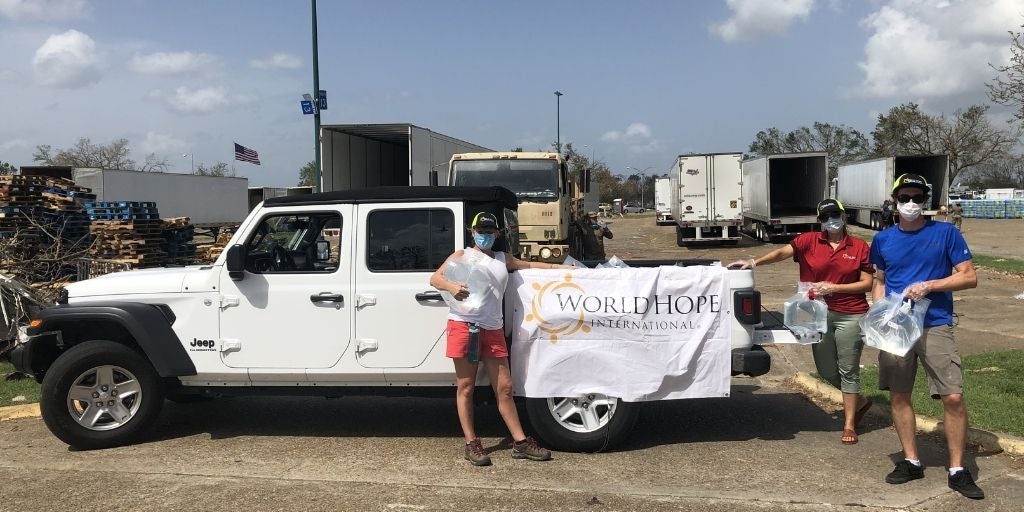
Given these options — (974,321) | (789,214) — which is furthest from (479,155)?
(789,214)

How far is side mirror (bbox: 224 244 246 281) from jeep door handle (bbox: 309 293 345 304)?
1.80 ft

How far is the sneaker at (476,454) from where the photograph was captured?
17.3 ft

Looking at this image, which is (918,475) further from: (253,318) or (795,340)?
(253,318)

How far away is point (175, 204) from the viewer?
28.6m

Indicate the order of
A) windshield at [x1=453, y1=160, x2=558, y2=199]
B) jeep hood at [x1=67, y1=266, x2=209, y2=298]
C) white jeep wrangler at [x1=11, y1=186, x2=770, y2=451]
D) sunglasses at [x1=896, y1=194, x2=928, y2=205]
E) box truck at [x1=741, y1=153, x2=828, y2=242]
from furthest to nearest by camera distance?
box truck at [x1=741, y1=153, x2=828, y2=242]
windshield at [x1=453, y1=160, x2=558, y2=199]
jeep hood at [x1=67, y1=266, x2=209, y2=298]
white jeep wrangler at [x1=11, y1=186, x2=770, y2=451]
sunglasses at [x1=896, y1=194, x2=928, y2=205]

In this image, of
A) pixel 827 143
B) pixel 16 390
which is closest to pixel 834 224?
pixel 16 390

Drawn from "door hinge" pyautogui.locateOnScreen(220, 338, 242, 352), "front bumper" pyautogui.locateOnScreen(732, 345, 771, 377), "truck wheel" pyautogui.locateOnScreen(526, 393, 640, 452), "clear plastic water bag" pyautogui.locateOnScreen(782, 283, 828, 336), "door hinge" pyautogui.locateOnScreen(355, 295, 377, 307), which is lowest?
"truck wheel" pyautogui.locateOnScreen(526, 393, 640, 452)

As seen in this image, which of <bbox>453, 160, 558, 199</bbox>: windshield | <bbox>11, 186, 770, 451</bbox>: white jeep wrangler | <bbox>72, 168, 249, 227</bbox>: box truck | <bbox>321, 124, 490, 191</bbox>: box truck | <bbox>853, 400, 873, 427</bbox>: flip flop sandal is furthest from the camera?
<bbox>72, 168, 249, 227</bbox>: box truck

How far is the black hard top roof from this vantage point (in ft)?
18.4

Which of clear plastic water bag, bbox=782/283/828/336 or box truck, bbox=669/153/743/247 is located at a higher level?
box truck, bbox=669/153/743/247

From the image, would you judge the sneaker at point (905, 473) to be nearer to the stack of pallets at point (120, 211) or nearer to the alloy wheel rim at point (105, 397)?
the alloy wheel rim at point (105, 397)

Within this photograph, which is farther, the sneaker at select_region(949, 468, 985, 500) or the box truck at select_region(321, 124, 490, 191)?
the box truck at select_region(321, 124, 490, 191)

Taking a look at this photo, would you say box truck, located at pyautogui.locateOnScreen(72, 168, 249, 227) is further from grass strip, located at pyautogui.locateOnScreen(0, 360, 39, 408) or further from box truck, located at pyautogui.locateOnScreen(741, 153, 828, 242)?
box truck, located at pyautogui.locateOnScreen(741, 153, 828, 242)

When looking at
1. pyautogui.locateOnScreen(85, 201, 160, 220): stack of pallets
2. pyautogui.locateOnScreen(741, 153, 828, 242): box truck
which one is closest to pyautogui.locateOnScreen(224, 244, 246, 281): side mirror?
pyautogui.locateOnScreen(85, 201, 160, 220): stack of pallets
